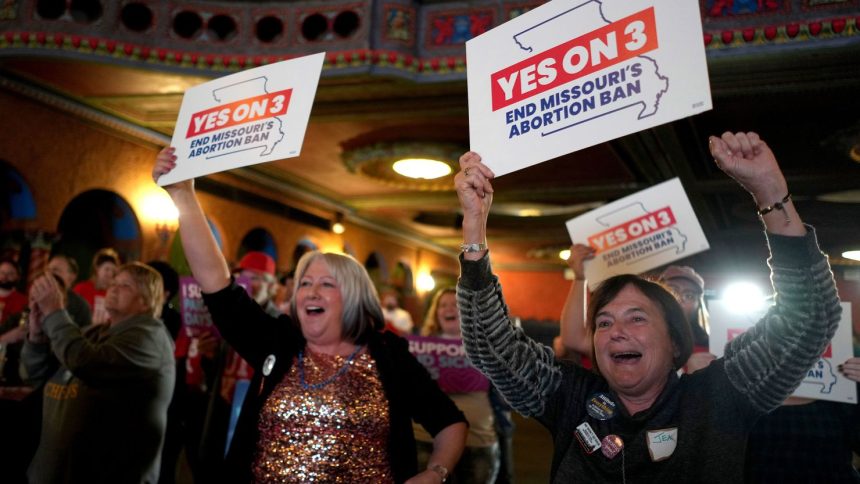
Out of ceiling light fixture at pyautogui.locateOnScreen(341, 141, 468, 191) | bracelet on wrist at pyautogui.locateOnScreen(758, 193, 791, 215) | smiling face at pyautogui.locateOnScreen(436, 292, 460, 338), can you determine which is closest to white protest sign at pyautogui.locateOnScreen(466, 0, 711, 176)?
bracelet on wrist at pyautogui.locateOnScreen(758, 193, 791, 215)

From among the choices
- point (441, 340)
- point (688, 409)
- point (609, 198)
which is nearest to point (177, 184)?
point (688, 409)

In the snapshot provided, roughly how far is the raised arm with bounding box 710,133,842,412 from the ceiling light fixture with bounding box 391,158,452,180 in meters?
6.23

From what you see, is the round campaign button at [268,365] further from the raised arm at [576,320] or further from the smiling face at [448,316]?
the smiling face at [448,316]

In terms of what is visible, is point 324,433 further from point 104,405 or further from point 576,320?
point 104,405

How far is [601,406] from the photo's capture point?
4.77ft

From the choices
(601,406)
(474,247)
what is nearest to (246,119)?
(474,247)

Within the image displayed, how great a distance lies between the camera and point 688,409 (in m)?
1.38

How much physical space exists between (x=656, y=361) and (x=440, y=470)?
724 millimetres

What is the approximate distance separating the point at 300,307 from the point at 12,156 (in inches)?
216

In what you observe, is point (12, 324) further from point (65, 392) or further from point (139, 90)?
point (139, 90)

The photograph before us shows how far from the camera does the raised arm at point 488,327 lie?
4.68 feet

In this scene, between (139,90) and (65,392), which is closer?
(65,392)

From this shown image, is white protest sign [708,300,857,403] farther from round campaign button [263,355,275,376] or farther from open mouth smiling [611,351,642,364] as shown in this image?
round campaign button [263,355,275,376]

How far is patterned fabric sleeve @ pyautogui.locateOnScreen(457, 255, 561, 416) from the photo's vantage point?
1.43 m
